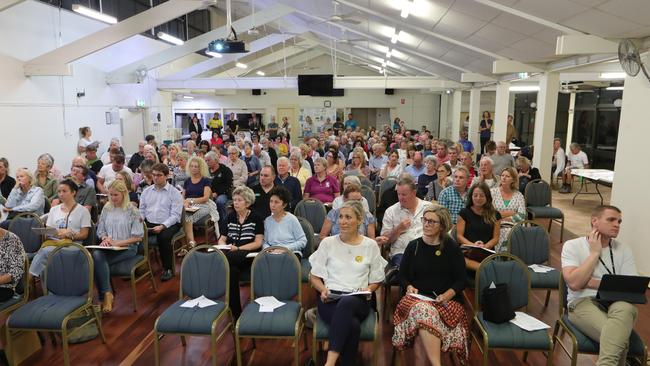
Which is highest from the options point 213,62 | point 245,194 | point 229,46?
point 213,62

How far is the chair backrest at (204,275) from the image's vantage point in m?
3.47

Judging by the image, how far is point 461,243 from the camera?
4203 mm

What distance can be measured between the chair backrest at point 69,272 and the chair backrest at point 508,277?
3.03 m

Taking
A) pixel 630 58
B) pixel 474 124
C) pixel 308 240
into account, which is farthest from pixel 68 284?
pixel 474 124

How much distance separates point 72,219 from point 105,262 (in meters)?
0.60

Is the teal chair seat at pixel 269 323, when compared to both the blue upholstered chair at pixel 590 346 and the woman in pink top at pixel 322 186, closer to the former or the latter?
the blue upholstered chair at pixel 590 346

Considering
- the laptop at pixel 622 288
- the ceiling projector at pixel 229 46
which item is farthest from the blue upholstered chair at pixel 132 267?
the ceiling projector at pixel 229 46

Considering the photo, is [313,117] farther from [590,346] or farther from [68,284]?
[590,346]

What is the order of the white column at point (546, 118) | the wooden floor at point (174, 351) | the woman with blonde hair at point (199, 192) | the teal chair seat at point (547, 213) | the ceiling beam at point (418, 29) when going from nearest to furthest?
the wooden floor at point (174, 351), the woman with blonde hair at point (199, 192), the teal chair seat at point (547, 213), the ceiling beam at point (418, 29), the white column at point (546, 118)

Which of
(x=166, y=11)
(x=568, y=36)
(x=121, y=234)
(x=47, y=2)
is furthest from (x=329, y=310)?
(x=47, y=2)

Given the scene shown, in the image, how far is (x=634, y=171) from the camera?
195 inches

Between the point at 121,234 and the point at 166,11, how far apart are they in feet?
20.5

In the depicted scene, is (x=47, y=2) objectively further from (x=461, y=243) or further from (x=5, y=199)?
(x=461, y=243)

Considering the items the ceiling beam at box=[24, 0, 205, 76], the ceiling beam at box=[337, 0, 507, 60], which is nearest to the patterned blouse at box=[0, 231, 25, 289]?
the ceiling beam at box=[24, 0, 205, 76]
